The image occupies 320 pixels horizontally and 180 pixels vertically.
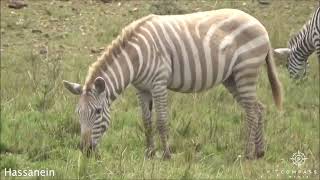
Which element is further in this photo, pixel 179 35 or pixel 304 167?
pixel 179 35

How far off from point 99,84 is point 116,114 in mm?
2090

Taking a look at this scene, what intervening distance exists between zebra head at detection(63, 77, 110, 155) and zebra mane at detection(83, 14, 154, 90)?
0.11m

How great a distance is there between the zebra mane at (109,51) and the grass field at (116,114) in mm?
789

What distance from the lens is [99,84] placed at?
256 inches

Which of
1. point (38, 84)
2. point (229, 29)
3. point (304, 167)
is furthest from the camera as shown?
point (38, 84)

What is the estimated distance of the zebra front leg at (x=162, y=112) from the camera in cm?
704

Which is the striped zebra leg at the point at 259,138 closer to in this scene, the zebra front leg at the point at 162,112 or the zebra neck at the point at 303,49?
the zebra front leg at the point at 162,112

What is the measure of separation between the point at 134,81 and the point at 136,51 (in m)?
0.34

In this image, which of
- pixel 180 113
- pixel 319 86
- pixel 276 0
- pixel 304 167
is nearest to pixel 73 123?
pixel 180 113

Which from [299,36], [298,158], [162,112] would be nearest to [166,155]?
[162,112]

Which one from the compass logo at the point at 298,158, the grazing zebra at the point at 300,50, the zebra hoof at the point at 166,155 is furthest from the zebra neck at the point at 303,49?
the zebra hoof at the point at 166,155

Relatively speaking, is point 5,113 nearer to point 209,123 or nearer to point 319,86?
point 209,123

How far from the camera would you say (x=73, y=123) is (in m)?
7.81

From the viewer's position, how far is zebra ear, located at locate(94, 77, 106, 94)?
6.46 metres
